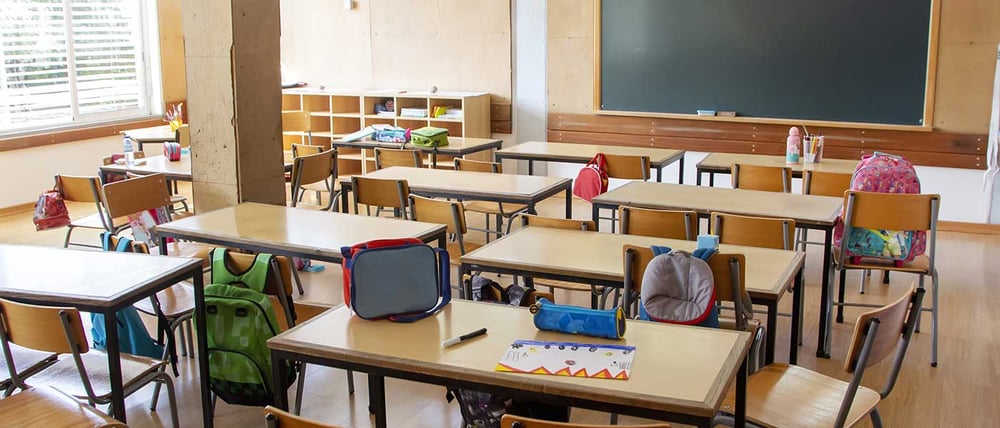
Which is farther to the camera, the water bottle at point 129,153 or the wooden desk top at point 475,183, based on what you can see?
the water bottle at point 129,153

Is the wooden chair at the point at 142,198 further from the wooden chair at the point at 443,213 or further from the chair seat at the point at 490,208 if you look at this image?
the chair seat at the point at 490,208

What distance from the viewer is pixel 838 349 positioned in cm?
457

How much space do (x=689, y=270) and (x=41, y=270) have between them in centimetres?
231

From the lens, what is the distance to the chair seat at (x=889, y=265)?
14.6ft

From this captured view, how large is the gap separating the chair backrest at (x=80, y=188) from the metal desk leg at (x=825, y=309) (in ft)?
13.7

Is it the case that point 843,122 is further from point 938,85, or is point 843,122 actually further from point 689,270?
point 689,270

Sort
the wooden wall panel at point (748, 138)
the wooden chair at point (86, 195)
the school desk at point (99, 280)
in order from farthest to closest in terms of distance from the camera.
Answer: the wooden wall panel at point (748, 138) < the wooden chair at point (86, 195) < the school desk at point (99, 280)

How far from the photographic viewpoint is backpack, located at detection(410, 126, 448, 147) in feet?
22.5

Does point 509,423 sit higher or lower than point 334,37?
lower

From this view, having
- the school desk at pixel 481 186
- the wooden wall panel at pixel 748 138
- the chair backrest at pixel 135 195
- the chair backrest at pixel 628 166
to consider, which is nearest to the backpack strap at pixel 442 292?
the school desk at pixel 481 186

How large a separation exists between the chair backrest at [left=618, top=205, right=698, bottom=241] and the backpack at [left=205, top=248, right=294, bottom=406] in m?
1.62

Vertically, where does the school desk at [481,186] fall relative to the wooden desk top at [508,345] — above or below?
above

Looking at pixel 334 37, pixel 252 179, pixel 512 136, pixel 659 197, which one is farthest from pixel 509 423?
pixel 334 37

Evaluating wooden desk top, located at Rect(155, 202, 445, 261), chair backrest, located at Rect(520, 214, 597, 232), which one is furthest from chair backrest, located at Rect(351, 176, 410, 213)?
chair backrest, located at Rect(520, 214, 597, 232)
